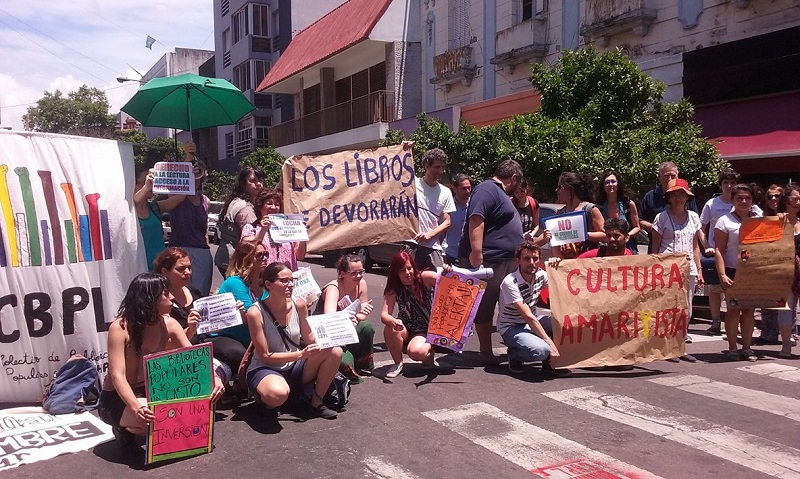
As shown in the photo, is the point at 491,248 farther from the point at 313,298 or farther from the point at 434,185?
the point at 313,298

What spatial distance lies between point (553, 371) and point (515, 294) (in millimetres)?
815

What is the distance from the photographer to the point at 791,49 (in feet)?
43.0

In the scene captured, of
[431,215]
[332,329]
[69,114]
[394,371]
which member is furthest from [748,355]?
[69,114]

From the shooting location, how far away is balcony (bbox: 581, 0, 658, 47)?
1617 centimetres

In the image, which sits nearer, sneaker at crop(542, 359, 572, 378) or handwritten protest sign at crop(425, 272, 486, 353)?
handwritten protest sign at crop(425, 272, 486, 353)

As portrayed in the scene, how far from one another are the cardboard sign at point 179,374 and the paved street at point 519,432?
0.42 meters

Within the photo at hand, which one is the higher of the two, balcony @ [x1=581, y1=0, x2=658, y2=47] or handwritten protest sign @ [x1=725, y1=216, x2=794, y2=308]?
balcony @ [x1=581, y1=0, x2=658, y2=47]

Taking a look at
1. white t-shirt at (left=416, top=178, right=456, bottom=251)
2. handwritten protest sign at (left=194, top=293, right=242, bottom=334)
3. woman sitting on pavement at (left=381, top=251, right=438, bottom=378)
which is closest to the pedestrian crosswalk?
woman sitting on pavement at (left=381, top=251, right=438, bottom=378)

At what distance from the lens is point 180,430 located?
4441 mm

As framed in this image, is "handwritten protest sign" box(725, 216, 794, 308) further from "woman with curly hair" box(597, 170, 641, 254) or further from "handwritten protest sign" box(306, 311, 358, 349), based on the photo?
"handwritten protest sign" box(306, 311, 358, 349)

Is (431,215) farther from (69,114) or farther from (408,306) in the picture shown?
(69,114)

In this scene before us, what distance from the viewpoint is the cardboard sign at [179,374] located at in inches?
171

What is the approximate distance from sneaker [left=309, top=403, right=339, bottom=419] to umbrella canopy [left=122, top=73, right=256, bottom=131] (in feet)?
12.8

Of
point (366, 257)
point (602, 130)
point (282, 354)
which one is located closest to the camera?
point (282, 354)
